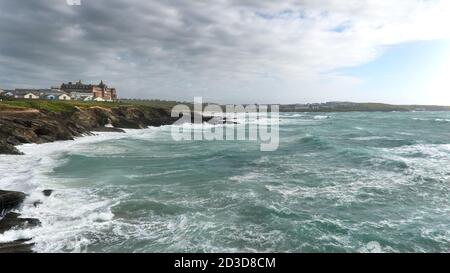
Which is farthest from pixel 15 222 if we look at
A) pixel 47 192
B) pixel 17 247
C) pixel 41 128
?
pixel 41 128

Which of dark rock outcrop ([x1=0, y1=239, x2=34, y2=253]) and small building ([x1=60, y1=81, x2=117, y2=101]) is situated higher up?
small building ([x1=60, y1=81, x2=117, y2=101])

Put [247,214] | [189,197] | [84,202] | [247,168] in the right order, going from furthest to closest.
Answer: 1. [247,168]
2. [189,197]
3. [84,202]
4. [247,214]

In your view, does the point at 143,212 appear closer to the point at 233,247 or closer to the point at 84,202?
the point at 84,202

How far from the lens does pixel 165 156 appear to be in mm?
27641

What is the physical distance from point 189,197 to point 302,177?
7303 millimetres

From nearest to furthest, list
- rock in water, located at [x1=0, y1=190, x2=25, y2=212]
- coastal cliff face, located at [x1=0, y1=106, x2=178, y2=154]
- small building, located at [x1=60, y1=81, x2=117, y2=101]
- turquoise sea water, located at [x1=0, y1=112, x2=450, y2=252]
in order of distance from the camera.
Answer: turquoise sea water, located at [x1=0, y1=112, x2=450, y2=252] < rock in water, located at [x1=0, y1=190, x2=25, y2=212] < coastal cliff face, located at [x1=0, y1=106, x2=178, y2=154] < small building, located at [x1=60, y1=81, x2=117, y2=101]

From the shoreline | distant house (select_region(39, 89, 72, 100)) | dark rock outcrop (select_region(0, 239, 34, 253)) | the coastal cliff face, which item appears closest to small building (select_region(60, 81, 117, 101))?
distant house (select_region(39, 89, 72, 100))

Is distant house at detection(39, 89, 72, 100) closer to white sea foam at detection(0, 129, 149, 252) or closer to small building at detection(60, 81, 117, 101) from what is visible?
small building at detection(60, 81, 117, 101)

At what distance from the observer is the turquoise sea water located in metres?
10.8

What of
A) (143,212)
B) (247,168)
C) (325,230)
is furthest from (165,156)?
(325,230)

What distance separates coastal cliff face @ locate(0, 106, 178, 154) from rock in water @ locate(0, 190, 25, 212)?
14.9 m

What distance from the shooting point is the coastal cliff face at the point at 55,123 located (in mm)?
31734

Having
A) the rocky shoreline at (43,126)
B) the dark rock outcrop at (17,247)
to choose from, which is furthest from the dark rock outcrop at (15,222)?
the dark rock outcrop at (17,247)

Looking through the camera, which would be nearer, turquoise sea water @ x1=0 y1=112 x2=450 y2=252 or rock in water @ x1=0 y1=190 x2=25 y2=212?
turquoise sea water @ x1=0 y1=112 x2=450 y2=252
